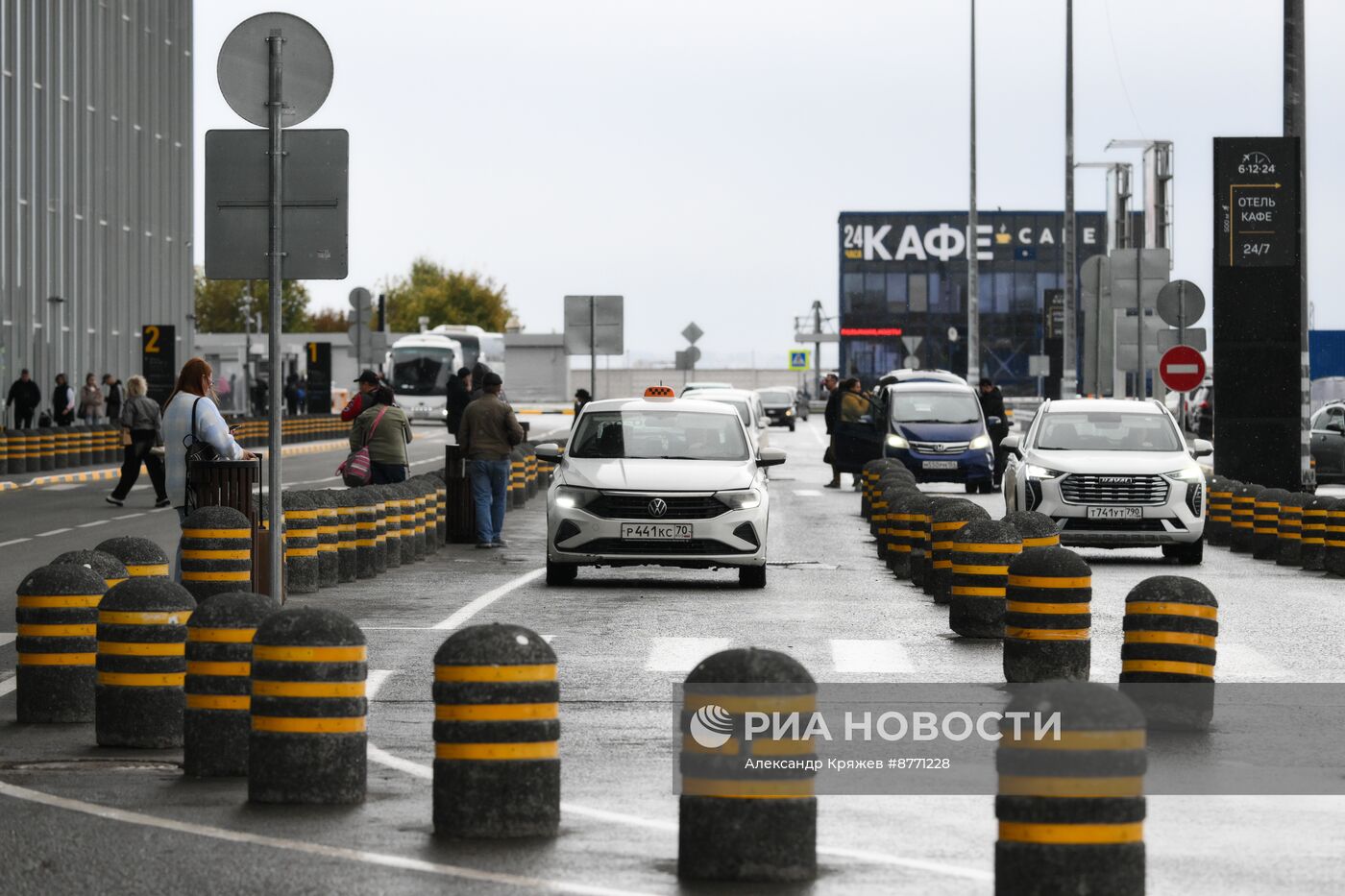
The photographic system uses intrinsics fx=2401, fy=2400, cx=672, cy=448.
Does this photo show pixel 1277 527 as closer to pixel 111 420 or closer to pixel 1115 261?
pixel 1115 261

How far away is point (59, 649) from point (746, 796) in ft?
16.9

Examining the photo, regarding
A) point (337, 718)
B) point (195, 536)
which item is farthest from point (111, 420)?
point (337, 718)

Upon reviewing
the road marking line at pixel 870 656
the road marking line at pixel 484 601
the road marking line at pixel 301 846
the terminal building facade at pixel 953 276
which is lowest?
the road marking line at pixel 484 601

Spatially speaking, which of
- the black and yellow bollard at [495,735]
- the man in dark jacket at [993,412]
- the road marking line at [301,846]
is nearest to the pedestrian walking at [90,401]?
the man in dark jacket at [993,412]

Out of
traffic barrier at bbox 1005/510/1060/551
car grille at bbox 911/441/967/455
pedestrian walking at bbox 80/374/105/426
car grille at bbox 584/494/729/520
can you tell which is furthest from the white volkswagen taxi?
pedestrian walking at bbox 80/374/105/426

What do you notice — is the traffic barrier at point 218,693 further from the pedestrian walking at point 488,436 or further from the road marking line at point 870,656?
the pedestrian walking at point 488,436

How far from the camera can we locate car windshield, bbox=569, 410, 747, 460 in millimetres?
20734

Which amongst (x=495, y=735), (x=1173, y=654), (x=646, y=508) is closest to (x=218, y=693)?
(x=495, y=735)

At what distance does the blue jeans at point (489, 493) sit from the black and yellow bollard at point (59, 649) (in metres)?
12.5

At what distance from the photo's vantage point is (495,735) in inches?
326

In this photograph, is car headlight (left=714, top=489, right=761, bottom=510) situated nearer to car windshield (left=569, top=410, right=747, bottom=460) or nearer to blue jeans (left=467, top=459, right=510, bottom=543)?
car windshield (left=569, top=410, right=747, bottom=460)

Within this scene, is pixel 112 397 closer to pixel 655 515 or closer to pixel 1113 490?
pixel 1113 490

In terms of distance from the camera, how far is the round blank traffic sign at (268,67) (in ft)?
45.0

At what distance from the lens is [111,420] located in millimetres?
59562
